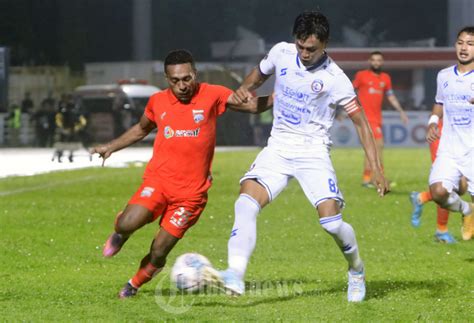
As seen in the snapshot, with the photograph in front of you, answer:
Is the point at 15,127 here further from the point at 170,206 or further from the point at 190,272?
the point at 190,272

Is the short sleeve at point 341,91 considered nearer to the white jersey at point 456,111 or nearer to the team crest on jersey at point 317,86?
the team crest on jersey at point 317,86

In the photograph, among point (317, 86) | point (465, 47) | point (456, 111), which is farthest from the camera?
point (456, 111)

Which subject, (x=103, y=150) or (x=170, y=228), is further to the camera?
(x=103, y=150)

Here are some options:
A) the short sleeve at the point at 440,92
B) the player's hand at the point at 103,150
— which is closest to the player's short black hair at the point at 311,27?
the player's hand at the point at 103,150

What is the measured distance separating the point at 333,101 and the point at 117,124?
4812cm

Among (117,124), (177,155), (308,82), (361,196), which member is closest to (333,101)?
(308,82)

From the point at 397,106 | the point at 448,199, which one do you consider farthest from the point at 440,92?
the point at 397,106

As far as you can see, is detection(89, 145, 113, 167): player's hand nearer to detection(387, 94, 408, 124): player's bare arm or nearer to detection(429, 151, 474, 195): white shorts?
detection(429, 151, 474, 195): white shorts

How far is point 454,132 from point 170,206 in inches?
152

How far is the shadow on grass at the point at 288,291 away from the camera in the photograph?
10.6m

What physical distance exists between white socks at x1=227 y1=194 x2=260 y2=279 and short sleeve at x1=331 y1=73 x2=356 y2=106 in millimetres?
985

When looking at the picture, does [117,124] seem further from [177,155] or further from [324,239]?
[177,155]

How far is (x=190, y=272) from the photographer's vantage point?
9312 mm

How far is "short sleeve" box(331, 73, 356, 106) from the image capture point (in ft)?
33.7
